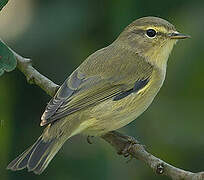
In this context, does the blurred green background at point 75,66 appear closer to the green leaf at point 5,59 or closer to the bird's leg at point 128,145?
the bird's leg at point 128,145

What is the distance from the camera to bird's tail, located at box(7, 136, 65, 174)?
16.3 ft

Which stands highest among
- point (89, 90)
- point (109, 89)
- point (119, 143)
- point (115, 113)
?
point (89, 90)

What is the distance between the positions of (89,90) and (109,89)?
198 mm

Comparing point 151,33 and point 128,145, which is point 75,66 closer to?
point 151,33

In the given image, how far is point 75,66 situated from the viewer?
21.3 ft

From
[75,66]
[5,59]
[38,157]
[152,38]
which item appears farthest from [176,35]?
[5,59]

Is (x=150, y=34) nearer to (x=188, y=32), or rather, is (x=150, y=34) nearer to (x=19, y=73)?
(x=188, y=32)

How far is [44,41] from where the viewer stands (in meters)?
6.40

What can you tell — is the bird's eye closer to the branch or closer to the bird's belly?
the bird's belly

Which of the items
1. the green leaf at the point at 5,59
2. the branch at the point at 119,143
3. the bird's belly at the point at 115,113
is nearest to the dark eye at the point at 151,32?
the bird's belly at the point at 115,113

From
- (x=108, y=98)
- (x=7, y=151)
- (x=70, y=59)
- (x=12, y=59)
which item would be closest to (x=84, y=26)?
(x=70, y=59)

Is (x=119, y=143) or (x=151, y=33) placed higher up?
(x=151, y=33)

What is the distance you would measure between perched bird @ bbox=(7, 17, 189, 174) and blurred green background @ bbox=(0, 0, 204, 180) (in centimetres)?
27

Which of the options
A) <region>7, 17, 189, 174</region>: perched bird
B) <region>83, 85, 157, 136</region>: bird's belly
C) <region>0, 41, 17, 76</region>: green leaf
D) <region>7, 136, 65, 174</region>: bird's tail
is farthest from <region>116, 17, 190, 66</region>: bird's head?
<region>0, 41, 17, 76</region>: green leaf
